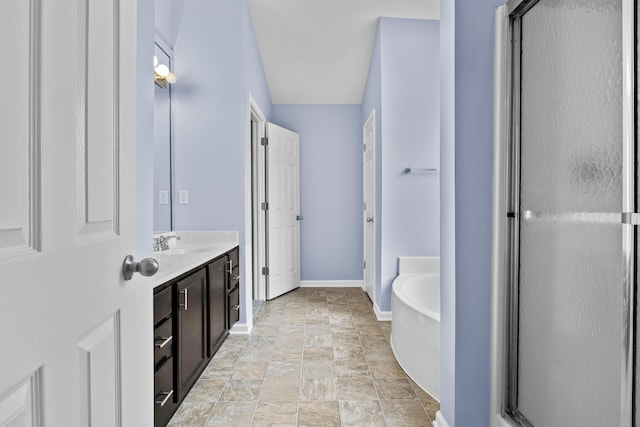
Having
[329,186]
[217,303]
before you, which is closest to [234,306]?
[217,303]

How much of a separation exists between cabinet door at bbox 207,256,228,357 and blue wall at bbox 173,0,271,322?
21.5 inches

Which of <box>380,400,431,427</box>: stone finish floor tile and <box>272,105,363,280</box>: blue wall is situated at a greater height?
<box>272,105,363,280</box>: blue wall

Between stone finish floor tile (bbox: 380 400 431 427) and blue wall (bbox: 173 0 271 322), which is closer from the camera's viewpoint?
stone finish floor tile (bbox: 380 400 431 427)

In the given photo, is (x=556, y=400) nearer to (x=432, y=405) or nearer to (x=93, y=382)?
(x=432, y=405)

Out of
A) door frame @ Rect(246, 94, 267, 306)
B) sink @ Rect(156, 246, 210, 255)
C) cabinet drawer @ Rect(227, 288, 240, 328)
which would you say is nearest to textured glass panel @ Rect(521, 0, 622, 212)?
sink @ Rect(156, 246, 210, 255)

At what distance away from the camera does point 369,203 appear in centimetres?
452

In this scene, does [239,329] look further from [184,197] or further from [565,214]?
[565,214]

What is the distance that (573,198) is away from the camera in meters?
1.13

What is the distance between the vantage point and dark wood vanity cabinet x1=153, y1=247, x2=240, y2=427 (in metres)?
1.71

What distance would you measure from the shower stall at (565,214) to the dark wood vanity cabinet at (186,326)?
1.33m

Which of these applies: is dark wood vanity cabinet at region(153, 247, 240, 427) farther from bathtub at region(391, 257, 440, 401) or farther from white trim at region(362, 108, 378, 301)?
white trim at region(362, 108, 378, 301)

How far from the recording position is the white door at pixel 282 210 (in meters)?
4.37

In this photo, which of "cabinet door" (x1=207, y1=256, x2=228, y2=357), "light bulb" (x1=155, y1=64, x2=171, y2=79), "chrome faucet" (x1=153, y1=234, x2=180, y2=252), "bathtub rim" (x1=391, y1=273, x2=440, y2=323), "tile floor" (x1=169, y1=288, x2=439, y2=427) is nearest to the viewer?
"tile floor" (x1=169, y1=288, x2=439, y2=427)

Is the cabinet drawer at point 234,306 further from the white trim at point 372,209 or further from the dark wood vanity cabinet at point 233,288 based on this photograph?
the white trim at point 372,209
